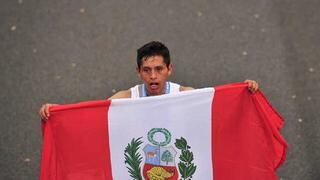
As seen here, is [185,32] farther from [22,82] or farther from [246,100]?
[246,100]

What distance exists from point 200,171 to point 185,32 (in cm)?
188

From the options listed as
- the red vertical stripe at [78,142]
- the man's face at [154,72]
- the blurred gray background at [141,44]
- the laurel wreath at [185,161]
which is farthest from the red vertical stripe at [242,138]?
the blurred gray background at [141,44]

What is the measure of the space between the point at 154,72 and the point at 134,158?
0.45 m

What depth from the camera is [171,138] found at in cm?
266

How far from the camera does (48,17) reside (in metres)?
4.47

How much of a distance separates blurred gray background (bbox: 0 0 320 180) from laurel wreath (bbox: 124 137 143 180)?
1.21 meters

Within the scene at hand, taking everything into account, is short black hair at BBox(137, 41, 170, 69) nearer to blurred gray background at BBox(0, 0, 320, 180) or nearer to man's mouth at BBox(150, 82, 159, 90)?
man's mouth at BBox(150, 82, 159, 90)

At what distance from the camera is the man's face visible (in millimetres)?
2770

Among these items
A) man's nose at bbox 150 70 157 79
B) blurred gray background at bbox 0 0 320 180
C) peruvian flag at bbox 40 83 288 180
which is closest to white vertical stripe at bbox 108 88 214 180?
peruvian flag at bbox 40 83 288 180

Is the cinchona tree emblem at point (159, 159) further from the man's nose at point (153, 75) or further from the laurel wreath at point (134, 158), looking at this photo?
the man's nose at point (153, 75)

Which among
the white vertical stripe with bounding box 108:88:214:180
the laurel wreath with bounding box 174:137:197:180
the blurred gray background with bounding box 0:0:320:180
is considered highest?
the blurred gray background with bounding box 0:0:320:180

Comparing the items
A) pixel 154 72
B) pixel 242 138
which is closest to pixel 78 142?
pixel 154 72

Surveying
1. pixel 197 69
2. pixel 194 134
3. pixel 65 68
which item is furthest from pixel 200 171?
pixel 65 68

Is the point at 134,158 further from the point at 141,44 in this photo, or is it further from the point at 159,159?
the point at 141,44
